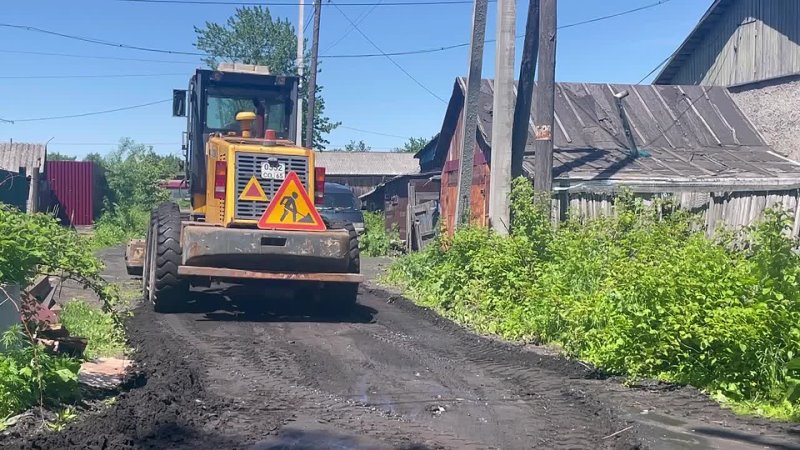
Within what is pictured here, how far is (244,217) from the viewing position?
460 inches

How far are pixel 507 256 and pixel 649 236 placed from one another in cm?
219

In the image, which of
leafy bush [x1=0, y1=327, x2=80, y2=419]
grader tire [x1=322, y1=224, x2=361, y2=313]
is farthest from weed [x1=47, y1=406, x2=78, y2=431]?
grader tire [x1=322, y1=224, x2=361, y2=313]

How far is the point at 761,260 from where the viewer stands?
7719 mm

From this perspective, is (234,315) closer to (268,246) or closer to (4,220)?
(268,246)

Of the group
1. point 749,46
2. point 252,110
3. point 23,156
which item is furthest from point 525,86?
point 23,156

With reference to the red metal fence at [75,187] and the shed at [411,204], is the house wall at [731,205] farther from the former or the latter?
the red metal fence at [75,187]

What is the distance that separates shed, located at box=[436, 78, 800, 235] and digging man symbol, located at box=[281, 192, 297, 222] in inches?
A: 221

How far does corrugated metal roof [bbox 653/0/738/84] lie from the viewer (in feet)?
75.7

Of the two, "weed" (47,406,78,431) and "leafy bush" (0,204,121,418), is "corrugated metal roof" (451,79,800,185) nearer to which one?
"leafy bush" (0,204,121,418)

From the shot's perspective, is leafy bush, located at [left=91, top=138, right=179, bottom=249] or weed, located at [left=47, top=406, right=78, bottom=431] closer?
weed, located at [left=47, top=406, right=78, bottom=431]

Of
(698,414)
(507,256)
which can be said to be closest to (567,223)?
(507,256)

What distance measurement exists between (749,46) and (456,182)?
324 inches

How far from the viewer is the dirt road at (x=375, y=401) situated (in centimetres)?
593

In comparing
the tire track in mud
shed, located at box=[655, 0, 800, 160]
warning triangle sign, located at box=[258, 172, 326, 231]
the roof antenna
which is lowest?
the tire track in mud
